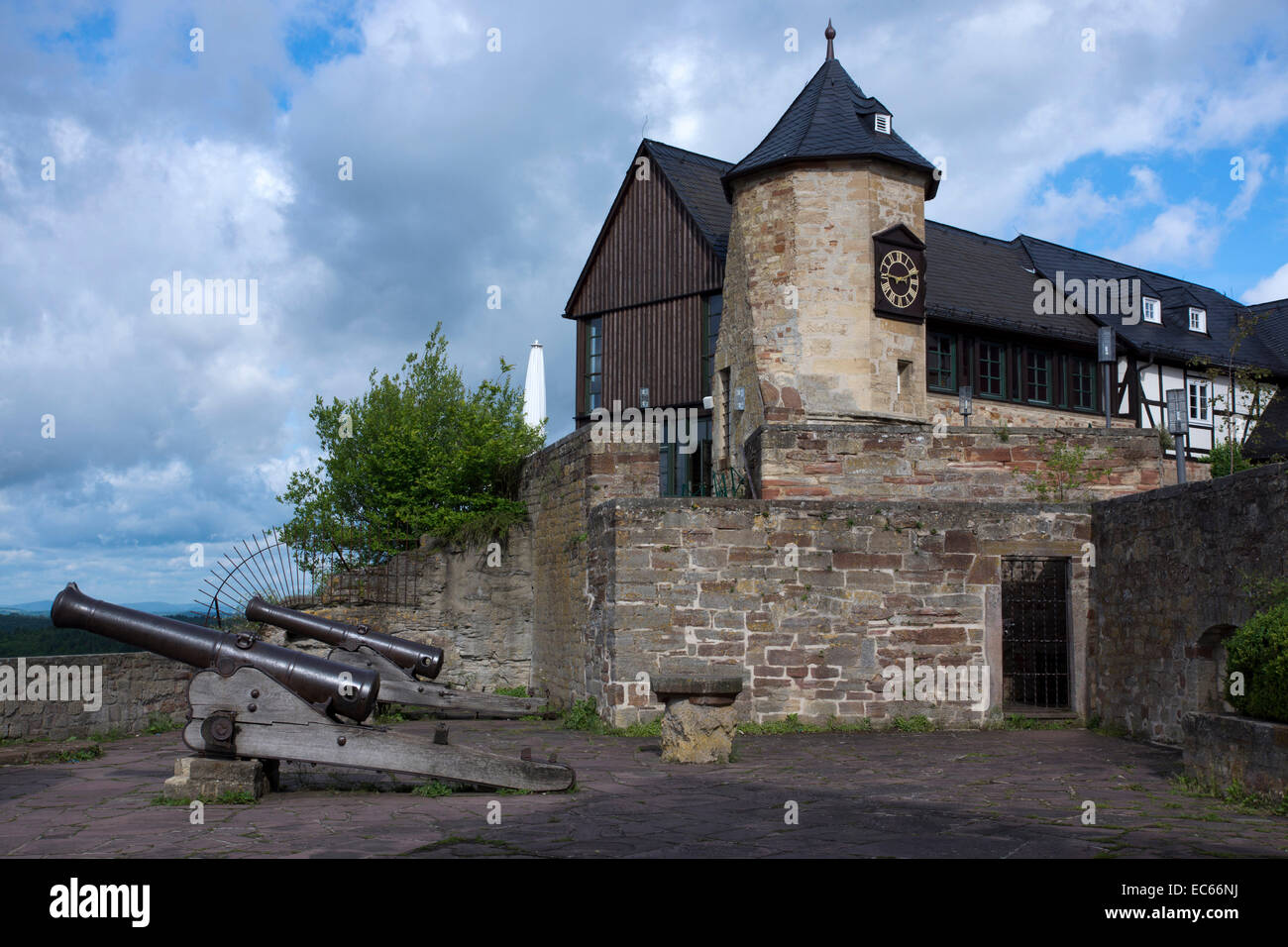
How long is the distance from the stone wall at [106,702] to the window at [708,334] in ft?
45.1

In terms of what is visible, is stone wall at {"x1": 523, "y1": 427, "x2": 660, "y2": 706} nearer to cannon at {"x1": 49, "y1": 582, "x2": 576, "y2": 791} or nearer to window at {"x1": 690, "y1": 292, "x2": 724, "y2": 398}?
cannon at {"x1": 49, "y1": 582, "x2": 576, "y2": 791}

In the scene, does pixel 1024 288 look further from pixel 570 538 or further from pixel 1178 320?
pixel 570 538

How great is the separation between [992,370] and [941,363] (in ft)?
5.87

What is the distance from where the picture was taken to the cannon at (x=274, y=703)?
665 cm

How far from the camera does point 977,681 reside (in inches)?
469

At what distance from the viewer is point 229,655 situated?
6715 mm

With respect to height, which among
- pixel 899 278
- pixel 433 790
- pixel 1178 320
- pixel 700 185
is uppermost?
pixel 700 185

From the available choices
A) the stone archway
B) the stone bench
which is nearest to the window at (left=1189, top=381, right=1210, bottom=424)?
the stone archway

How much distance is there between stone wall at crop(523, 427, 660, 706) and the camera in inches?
534

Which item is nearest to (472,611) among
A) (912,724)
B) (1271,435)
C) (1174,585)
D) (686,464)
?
(912,724)

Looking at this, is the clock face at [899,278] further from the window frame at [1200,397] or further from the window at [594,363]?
the window frame at [1200,397]

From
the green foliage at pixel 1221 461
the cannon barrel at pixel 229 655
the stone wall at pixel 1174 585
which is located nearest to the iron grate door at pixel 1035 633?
the stone wall at pixel 1174 585
